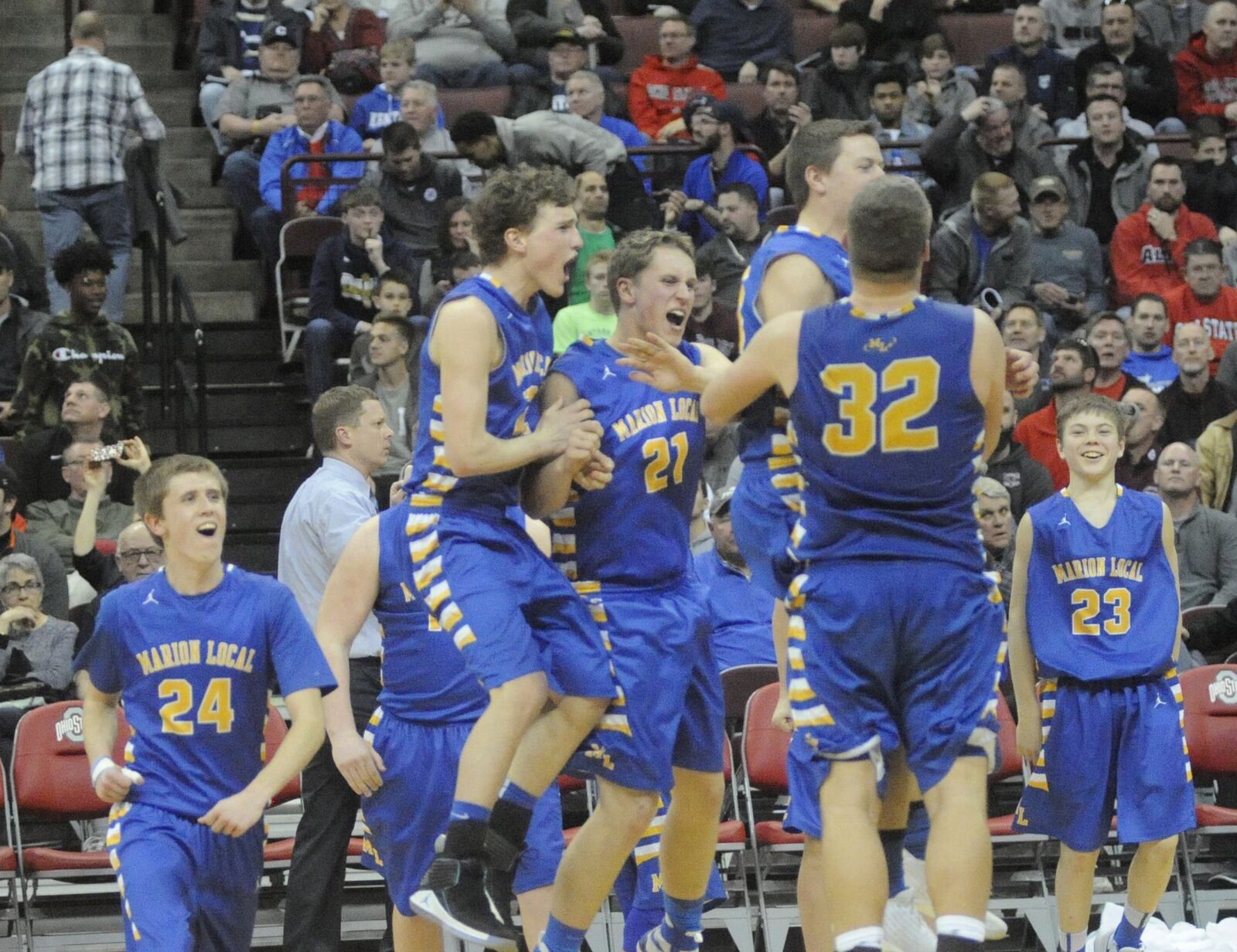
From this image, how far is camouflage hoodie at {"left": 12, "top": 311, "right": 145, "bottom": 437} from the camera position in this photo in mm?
11391

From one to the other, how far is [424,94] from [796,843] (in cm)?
684

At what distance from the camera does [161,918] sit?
5.81 m

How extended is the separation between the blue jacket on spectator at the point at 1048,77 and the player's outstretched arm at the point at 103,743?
35.4 ft

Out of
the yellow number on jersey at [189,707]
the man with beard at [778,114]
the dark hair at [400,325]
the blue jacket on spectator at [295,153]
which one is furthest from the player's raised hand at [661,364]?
the man with beard at [778,114]

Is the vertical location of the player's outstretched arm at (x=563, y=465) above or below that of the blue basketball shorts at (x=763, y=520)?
above

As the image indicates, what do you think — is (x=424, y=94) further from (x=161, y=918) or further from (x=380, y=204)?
(x=161, y=918)

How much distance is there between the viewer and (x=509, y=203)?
586 cm

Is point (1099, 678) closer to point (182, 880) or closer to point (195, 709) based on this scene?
point (195, 709)

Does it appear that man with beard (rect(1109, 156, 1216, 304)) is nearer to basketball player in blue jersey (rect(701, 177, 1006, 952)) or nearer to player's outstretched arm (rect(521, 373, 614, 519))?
player's outstretched arm (rect(521, 373, 614, 519))

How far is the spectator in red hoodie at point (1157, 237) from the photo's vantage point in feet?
44.1

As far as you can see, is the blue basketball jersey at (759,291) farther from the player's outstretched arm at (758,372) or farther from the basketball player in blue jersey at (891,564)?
the basketball player in blue jersey at (891,564)

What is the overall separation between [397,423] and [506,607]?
226 inches

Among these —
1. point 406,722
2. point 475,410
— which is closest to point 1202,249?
point 406,722

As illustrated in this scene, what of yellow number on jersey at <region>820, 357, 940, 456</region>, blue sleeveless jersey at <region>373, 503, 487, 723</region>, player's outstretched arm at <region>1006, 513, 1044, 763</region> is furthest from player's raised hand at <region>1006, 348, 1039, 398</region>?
player's outstretched arm at <region>1006, 513, 1044, 763</region>
